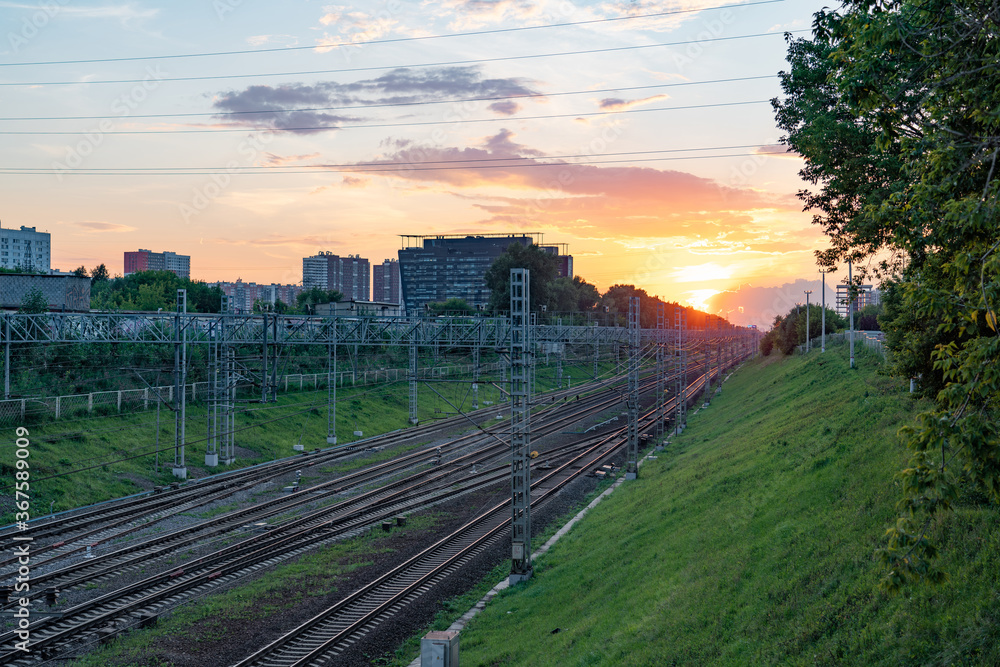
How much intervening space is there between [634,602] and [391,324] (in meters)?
27.5

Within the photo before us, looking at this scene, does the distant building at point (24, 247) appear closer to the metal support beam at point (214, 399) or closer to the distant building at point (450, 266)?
the distant building at point (450, 266)

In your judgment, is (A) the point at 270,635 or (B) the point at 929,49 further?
(A) the point at 270,635

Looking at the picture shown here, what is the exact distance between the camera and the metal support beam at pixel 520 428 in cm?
2011

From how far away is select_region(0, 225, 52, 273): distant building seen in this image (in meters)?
159

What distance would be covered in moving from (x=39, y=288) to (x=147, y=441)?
17.8m

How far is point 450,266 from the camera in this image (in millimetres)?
184125

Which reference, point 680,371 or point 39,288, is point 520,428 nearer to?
point 680,371

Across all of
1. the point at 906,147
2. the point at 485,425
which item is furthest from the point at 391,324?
the point at 906,147

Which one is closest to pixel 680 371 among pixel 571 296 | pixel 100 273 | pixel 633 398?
pixel 633 398

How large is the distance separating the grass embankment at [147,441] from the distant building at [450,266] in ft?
409

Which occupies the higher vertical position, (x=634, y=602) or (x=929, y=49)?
(x=929, y=49)

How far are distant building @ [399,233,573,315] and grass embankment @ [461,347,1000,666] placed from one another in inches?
6153

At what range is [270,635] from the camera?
1617 centimetres

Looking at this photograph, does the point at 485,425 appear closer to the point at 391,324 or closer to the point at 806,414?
the point at 391,324
